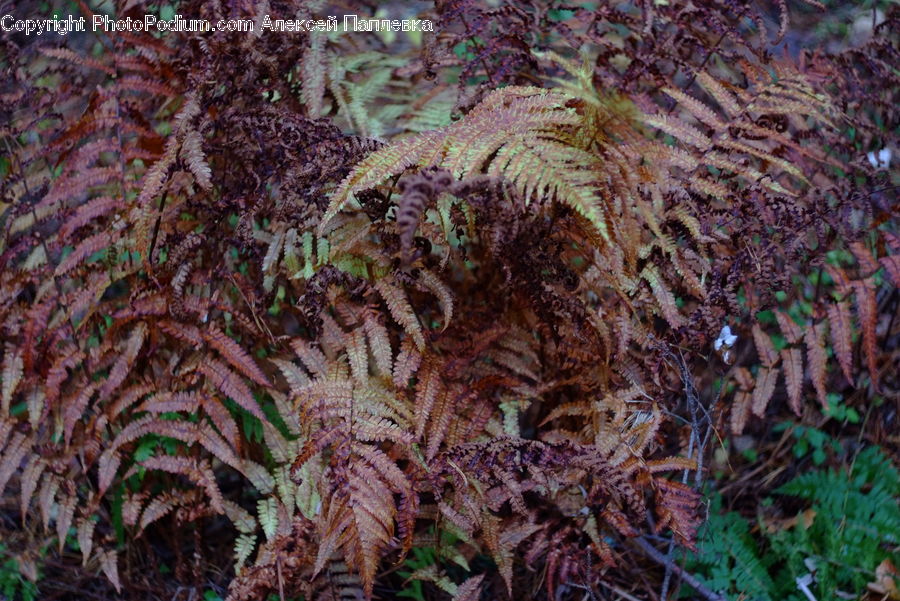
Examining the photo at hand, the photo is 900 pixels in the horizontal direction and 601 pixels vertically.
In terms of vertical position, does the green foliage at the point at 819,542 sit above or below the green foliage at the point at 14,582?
above

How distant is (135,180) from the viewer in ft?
8.07

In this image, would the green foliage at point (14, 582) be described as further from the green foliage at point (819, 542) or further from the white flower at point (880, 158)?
the white flower at point (880, 158)

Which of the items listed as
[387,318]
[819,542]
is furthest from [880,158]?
[387,318]

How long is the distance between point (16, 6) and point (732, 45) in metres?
3.45

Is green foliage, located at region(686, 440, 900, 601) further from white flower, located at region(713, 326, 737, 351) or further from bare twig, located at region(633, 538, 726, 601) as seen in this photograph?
white flower, located at region(713, 326, 737, 351)

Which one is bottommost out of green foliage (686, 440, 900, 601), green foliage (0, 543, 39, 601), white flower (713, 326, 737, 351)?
green foliage (0, 543, 39, 601)

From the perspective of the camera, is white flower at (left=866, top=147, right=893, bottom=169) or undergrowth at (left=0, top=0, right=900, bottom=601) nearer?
undergrowth at (left=0, top=0, right=900, bottom=601)

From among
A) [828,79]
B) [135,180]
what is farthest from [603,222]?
[135,180]

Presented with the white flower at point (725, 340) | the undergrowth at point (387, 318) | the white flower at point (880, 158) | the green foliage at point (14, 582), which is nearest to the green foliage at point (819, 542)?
the undergrowth at point (387, 318)

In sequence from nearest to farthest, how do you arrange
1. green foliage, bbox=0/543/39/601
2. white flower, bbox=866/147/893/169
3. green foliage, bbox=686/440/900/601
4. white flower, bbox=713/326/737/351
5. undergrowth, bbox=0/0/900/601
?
undergrowth, bbox=0/0/900/601 < white flower, bbox=713/326/737/351 < green foliage, bbox=686/440/900/601 < green foliage, bbox=0/543/39/601 < white flower, bbox=866/147/893/169

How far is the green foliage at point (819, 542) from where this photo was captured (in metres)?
2.33

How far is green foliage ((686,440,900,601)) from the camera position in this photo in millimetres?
2334

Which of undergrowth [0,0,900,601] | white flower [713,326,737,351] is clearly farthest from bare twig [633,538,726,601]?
white flower [713,326,737,351]

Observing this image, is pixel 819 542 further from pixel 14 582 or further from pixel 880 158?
pixel 14 582
